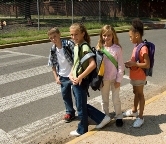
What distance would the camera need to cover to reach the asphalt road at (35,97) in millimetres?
4070

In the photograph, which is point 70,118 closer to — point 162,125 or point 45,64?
point 162,125

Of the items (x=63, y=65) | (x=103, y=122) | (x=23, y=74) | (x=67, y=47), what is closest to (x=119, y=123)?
(x=103, y=122)

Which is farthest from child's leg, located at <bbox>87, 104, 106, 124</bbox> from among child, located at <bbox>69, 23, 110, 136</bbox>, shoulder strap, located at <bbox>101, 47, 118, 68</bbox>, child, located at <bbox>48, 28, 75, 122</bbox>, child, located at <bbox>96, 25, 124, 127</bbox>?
shoulder strap, located at <bbox>101, 47, 118, 68</bbox>

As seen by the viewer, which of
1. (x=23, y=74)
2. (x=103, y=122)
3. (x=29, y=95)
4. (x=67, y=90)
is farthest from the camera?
(x=23, y=74)

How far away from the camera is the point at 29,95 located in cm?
549

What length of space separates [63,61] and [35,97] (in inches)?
68.0

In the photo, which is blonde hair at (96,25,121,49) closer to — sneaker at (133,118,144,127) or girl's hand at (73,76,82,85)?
girl's hand at (73,76,82,85)

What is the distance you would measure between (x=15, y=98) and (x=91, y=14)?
18547mm

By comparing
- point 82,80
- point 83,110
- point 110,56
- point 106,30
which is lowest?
point 83,110

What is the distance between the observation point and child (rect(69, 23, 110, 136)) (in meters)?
3.33

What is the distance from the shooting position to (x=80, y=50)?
11.1 ft

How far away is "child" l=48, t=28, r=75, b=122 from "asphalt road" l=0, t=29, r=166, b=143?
0.43m

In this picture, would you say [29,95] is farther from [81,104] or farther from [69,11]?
[69,11]

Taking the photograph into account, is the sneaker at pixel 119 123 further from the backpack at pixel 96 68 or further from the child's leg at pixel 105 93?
the backpack at pixel 96 68
